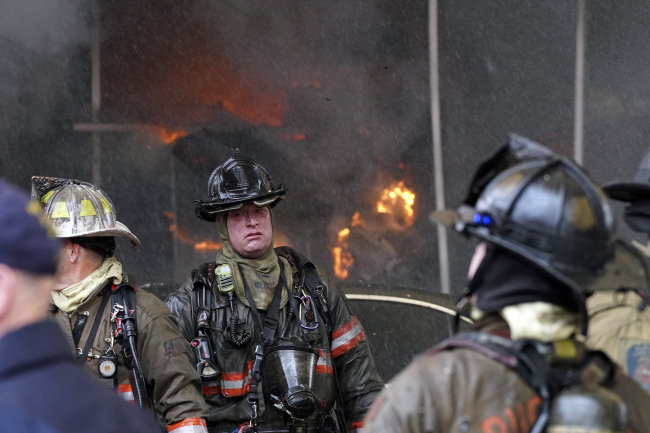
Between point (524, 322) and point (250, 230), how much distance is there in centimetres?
255

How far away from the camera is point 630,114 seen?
823 centimetres

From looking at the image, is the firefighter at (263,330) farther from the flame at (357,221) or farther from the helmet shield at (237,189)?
the flame at (357,221)

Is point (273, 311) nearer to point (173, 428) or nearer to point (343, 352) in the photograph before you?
point (343, 352)

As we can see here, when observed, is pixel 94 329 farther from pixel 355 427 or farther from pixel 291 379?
pixel 355 427

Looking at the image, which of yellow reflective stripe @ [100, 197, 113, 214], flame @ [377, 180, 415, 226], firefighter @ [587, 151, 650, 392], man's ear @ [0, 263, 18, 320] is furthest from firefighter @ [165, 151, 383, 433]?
flame @ [377, 180, 415, 226]

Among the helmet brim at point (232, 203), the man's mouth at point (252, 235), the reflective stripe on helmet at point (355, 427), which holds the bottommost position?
the reflective stripe on helmet at point (355, 427)

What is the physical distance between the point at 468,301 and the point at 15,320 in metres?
0.99

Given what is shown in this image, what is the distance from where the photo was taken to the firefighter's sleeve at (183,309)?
3.60 meters

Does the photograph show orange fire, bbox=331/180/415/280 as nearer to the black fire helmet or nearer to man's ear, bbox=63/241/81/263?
man's ear, bbox=63/241/81/263

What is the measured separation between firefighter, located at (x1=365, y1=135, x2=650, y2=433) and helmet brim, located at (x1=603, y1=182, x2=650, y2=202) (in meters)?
0.95

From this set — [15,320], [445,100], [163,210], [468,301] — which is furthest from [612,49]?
[15,320]

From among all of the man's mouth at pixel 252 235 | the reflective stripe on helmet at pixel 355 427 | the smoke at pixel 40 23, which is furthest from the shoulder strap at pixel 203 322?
the smoke at pixel 40 23

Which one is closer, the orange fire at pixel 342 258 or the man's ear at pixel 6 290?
→ the man's ear at pixel 6 290

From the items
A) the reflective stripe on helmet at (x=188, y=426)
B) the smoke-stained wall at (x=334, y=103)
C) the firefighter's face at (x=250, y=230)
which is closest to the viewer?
the reflective stripe on helmet at (x=188, y=426)
